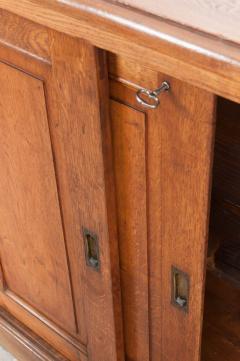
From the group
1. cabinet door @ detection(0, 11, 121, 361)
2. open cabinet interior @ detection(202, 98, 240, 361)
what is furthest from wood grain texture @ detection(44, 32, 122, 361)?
open cabinet interior @ detection(202, 98, 240, 361)

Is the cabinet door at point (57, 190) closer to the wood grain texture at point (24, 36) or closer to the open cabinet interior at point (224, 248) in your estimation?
the wood grain texture at point (24, 36)

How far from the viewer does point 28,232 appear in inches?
44.3

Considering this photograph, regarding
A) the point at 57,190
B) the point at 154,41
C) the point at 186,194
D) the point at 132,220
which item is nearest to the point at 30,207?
the point at 57,190

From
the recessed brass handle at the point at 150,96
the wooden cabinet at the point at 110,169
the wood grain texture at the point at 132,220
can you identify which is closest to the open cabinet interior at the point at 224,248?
the wooden cabinet at the point at 110,169

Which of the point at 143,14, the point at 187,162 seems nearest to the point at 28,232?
the point at 187,162

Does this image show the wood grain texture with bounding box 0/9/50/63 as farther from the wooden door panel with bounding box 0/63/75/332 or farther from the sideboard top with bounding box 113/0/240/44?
the sideboard top with bounding box 113/0/240/44

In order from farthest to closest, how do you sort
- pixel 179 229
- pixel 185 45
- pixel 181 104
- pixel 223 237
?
pixel 223 237, pixel 179 229, pixel 181 104, pixel 185 45

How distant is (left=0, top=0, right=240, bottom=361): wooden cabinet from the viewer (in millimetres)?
689

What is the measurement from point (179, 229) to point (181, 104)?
0.19m

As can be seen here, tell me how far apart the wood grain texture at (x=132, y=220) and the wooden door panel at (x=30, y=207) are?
4.7 inches

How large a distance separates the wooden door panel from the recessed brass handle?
162 millimetres

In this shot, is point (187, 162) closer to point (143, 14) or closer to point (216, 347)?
point (143, 14)

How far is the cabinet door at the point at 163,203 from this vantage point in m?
0.75

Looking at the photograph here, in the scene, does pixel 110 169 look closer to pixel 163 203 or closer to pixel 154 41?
pixel 163 203
